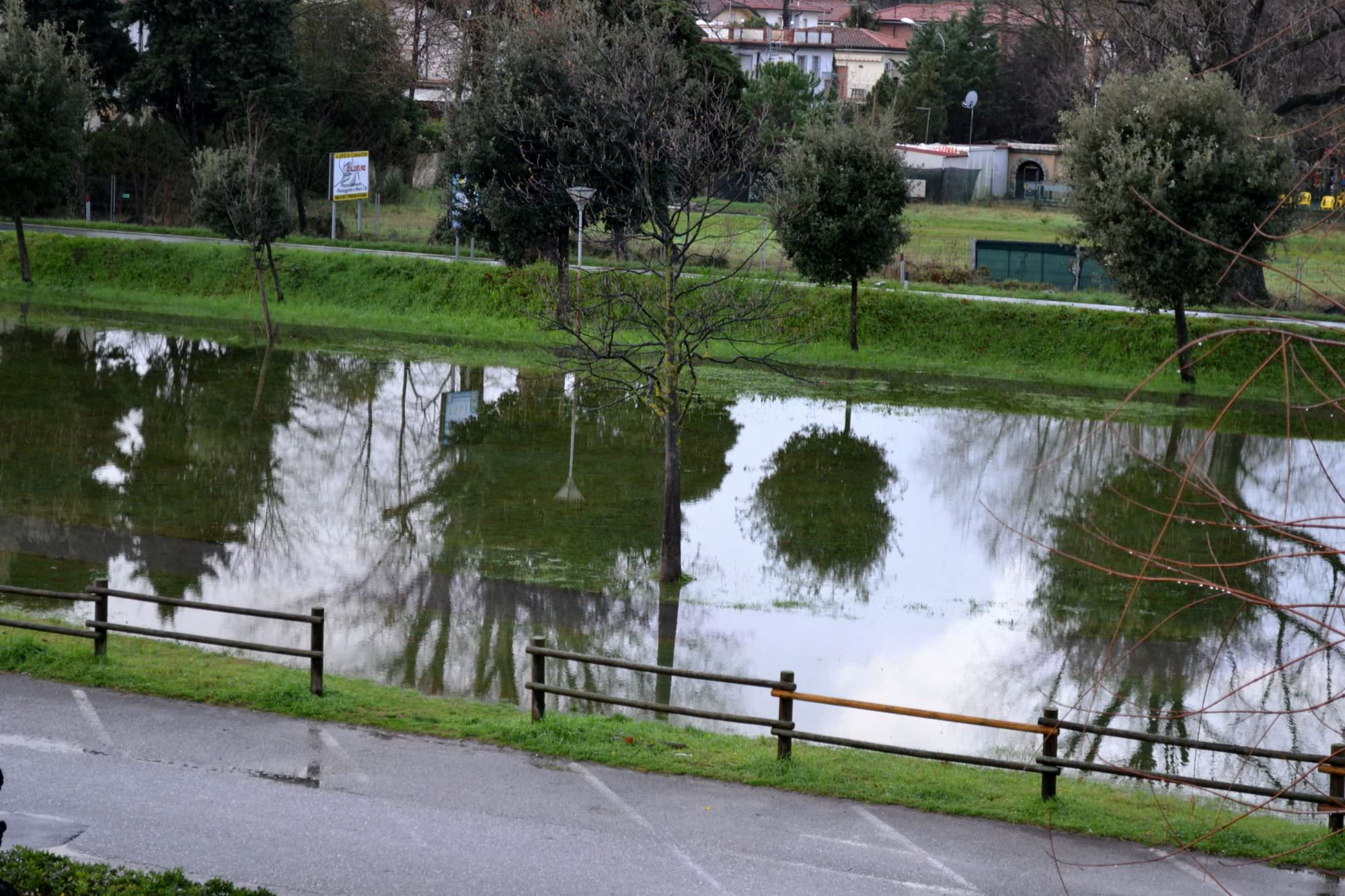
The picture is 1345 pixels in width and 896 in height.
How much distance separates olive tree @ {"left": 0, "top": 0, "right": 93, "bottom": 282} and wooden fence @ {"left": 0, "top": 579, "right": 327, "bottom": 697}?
1163 inches

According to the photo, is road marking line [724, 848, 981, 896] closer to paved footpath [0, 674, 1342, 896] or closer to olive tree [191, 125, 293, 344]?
paved footpath [0, 674, 1342, 896]

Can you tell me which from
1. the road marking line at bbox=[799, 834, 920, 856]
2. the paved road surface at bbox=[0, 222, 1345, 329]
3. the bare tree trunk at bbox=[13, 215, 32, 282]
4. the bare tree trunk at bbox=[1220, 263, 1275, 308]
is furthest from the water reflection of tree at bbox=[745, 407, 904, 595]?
the bare tree trunk at bbox=[13, 215, 32, 282]

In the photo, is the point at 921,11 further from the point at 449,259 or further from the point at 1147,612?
the point at 1147,612

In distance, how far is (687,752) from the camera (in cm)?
1077

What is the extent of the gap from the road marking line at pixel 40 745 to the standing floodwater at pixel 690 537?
3341 millimetres

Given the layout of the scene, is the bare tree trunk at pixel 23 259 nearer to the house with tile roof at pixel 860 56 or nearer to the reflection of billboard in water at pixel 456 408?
the reflection of billboard in water at pixel 456 408

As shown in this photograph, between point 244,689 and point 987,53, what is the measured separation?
67.9m

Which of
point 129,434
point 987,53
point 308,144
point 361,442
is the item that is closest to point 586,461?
point 361,442

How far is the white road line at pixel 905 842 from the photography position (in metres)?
8.56

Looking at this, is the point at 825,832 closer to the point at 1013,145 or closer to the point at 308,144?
the point at 308,144

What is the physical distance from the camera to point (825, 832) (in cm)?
930

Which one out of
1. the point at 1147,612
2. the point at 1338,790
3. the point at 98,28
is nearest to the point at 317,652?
the point at 1338,790

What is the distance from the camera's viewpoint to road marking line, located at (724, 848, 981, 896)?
8414 mm

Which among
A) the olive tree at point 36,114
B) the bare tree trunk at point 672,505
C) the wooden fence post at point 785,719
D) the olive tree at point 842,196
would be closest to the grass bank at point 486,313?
the olive tree at point 842,196
